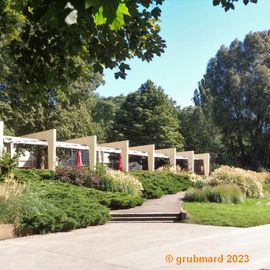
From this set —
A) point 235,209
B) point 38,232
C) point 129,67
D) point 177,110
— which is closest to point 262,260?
point 129,67

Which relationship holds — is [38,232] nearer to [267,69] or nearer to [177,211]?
[177,211]

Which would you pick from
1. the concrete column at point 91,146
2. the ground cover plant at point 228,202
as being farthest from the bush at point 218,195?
the concrete column at point 91,146

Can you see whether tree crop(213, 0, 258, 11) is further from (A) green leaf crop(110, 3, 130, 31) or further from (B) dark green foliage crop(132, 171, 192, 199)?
(B) dark green foliage crop(132, 171, 192, 199)

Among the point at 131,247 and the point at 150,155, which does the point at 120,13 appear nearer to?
the point at 131,247

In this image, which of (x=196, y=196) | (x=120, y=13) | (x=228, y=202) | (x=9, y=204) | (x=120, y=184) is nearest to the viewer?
(x=120, y=13)

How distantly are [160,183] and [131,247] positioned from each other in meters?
18.6

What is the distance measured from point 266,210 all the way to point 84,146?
53.9 feet

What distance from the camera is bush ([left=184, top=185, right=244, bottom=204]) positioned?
21891 millimetres

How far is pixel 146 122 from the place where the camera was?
52438 mm

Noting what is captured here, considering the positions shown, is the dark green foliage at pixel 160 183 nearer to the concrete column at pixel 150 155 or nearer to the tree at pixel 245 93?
the concrete column at pixel 150 155

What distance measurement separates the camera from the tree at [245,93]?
52.6 metres

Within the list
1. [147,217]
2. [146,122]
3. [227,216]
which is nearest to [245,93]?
[146,122]

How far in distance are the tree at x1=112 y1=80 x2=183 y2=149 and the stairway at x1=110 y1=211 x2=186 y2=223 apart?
34576 millimetres

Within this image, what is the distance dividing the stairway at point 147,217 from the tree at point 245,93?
3773 cm
